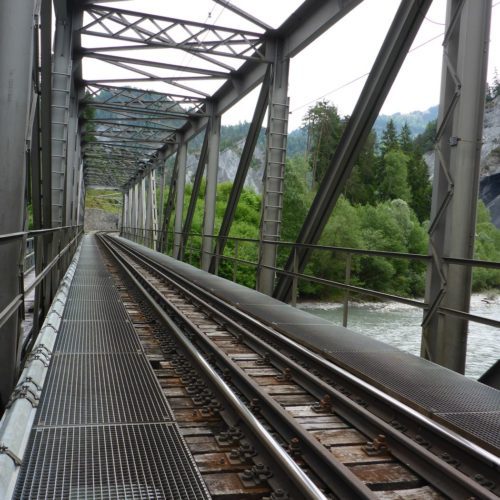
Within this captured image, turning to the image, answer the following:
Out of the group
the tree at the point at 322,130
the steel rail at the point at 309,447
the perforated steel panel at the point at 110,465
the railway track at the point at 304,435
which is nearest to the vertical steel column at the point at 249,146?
the railway track at the point at 304,435

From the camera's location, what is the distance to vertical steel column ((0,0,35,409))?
435cm

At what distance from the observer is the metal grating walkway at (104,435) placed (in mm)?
2578

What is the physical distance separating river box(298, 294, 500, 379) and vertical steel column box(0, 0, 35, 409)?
12.1 meters

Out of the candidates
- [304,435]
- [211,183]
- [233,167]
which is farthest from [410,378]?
[233,167]

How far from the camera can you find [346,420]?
3.78 meters

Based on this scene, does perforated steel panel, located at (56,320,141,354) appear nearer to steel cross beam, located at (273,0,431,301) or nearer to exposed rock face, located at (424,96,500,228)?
steel cross beam, located at (273,0,431,301)

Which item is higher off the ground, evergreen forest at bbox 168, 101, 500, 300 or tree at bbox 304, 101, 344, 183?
tree at bbox 304, 101, 344, 183

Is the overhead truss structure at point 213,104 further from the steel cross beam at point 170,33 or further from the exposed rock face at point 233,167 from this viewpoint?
the exposed rock face at point 233,167

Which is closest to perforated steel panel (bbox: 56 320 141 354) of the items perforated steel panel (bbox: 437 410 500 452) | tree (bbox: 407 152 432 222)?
perforated steel panel (bbox: 437 410 500 452)

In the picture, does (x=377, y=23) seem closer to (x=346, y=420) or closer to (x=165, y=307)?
(x=165, y=307)

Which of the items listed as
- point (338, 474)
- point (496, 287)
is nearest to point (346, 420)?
point (338, 474)

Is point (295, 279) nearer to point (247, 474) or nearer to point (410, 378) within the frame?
point (410, 378)

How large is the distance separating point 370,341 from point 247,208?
4726cm

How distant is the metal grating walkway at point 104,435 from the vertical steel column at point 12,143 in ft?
1.36
